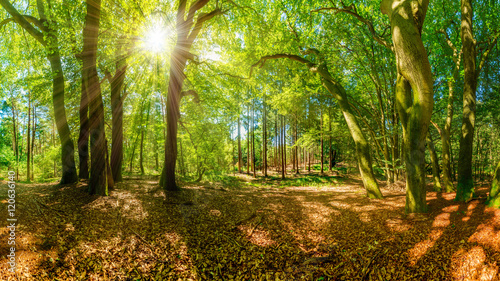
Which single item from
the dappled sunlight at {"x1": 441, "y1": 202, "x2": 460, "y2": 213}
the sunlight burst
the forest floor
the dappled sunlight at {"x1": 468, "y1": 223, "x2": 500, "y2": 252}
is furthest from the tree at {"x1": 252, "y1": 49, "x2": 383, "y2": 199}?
the sunlight burst

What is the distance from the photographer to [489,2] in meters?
6.77

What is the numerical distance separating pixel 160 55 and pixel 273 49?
568 centimetres

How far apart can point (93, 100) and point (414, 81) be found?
28.1ft

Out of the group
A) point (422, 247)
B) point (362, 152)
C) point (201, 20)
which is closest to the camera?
point (422, 247)

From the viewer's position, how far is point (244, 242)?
14.1 ft

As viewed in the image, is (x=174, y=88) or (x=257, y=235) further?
(x=174, y=88)

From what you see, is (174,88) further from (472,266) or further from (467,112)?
(467,112)

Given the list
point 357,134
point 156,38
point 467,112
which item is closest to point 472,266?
point 467,112

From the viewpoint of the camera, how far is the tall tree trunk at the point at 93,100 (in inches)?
227

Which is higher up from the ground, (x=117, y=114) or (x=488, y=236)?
(x=117, y=114)

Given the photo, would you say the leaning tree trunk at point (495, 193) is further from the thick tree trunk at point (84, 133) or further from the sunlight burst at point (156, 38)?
the sunlight burst at point (156, 38)

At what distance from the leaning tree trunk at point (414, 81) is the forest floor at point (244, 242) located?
2.45 ft

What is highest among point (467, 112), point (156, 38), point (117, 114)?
point (156, 38)

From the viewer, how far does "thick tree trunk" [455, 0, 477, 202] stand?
16.5 ft
